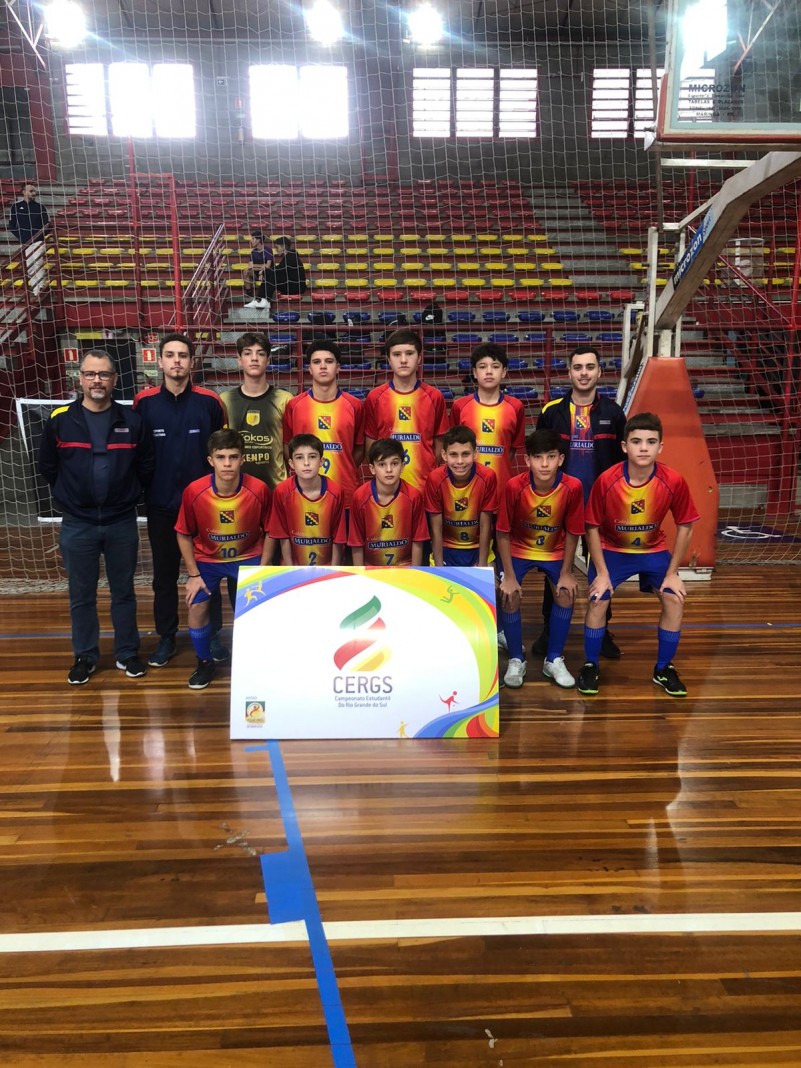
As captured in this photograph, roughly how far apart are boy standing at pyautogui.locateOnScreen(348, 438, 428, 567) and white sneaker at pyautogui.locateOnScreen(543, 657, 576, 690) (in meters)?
0.87

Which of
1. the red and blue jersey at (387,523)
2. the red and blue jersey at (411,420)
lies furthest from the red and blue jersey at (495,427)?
the red and blue jersey at (387,523)

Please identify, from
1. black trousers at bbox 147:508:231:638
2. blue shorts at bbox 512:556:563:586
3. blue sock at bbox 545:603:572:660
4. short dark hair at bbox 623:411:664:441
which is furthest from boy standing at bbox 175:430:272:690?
short dark hair at bbox 623:411:664:441

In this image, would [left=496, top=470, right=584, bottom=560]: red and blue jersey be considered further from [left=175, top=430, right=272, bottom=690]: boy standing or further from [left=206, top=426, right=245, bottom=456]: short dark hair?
[left=206, top=426, right=245, bottom=456]: short dark hair

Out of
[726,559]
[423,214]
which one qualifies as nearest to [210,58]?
[423,214]

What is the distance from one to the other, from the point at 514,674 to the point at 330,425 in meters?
1.61

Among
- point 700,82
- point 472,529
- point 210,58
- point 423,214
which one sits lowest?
point 472,529

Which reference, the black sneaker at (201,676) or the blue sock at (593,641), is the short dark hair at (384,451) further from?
the black sneaker at (201,676)

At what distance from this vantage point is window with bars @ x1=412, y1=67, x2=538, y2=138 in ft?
46.7

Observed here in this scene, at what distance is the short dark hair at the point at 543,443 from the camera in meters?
3.44

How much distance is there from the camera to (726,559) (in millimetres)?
6203

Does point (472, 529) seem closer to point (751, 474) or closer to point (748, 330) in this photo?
point (751, 474)

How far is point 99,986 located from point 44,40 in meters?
16.8

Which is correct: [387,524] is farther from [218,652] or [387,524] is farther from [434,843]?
[434,843]

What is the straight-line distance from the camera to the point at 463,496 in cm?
358
